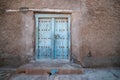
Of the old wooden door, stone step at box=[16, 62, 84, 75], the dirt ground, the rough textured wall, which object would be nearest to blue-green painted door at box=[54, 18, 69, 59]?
the old wooden door

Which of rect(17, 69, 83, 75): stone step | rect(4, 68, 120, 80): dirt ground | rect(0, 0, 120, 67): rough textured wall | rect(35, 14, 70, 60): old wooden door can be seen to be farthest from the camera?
rect(35, 14, 70, 60): old wooden door

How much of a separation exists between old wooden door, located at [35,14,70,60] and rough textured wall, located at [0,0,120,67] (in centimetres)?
27

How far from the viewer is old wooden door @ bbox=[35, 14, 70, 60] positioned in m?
4.66

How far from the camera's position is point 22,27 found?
447 centimetres

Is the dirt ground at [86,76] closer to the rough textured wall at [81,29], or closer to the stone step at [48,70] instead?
the stone step at [48,70]

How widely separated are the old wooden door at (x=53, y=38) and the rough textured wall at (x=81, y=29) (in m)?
0.27

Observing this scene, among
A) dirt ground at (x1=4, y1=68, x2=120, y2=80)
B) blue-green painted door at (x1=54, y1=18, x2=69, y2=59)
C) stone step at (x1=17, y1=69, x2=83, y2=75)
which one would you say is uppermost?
blue-green painted door at (x1=54, y1=18, x2=69, y2=59)

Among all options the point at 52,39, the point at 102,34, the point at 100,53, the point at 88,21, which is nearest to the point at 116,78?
the point at 100,53

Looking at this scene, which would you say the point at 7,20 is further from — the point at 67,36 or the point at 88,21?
the point at 88,21

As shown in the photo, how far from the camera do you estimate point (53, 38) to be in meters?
4.64

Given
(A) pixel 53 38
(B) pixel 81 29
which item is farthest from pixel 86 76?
(A) pixel 53 38

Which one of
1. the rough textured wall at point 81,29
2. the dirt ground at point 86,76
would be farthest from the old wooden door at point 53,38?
the dirt ground at point 86,76

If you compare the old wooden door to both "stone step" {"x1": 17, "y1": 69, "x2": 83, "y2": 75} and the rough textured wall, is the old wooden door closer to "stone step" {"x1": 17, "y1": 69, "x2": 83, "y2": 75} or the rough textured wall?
the rough textured wall

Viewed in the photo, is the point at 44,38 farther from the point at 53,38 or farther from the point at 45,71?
the point at 45,71
